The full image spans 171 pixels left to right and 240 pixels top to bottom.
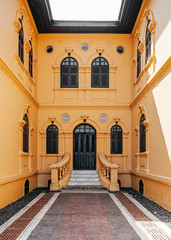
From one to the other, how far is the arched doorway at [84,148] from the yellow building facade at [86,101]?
121 millimetres

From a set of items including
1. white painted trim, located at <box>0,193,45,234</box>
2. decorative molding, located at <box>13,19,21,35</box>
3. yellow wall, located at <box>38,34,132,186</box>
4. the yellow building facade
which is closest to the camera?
white painted trim, located at <box>0,193,45,234</box>

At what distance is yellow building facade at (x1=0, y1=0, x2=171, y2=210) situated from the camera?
10.3m

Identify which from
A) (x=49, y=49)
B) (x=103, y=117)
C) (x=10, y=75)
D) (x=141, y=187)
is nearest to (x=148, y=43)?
(x=103, y=117)

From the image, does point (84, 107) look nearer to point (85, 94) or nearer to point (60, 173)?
point (85, 94)

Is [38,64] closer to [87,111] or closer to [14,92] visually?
[87,111]

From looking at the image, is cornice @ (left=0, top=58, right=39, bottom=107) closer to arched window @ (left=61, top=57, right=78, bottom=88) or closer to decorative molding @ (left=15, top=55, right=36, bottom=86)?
decorative molding @ (left=15, top=55, right=36, bottom=86)

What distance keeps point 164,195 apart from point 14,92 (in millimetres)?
7036

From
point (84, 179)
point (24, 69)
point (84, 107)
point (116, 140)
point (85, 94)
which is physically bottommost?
point (84, 179)

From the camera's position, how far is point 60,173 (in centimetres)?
1429

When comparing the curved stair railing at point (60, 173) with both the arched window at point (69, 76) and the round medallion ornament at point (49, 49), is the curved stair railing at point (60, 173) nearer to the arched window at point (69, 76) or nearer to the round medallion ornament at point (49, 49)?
the arched window at point (69, 76)

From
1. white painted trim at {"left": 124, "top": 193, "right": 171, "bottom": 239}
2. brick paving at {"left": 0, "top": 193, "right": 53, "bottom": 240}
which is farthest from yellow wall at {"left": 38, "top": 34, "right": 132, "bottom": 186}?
A: brick paving at {"left": 0, "top": 193, "right": 53, "bottom": 240}

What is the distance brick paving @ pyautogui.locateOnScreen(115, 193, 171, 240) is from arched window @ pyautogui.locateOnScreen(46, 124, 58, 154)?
6.28 m


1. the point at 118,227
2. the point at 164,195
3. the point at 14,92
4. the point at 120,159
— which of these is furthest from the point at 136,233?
the point at 120,159

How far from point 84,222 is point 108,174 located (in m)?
6.49
